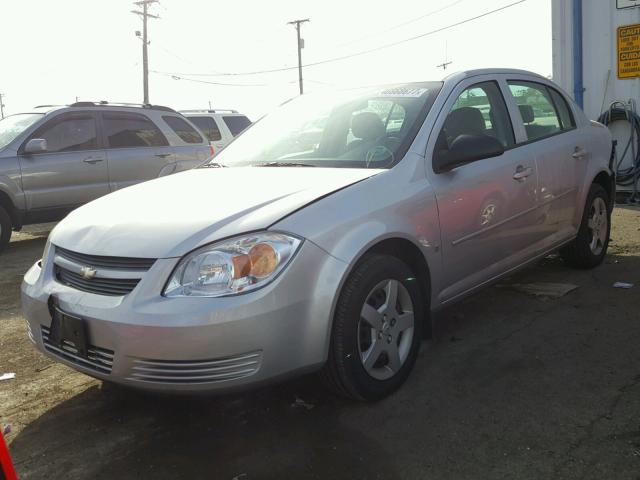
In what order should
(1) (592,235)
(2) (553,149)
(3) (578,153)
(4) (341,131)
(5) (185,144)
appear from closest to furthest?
(4) (341,131), (2) (553,149), (3) (578,153), (1) (592,235), (5) (185,144)

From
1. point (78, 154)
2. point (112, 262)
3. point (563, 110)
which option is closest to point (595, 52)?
point (563, 110)

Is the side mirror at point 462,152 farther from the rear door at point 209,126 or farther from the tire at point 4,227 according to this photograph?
the rear door at point 209,126

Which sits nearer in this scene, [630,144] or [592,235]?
[592,235]

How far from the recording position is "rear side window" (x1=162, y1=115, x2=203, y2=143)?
9.38 meters

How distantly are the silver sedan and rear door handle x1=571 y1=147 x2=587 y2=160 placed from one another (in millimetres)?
463

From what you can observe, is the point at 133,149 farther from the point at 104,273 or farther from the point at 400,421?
the point at 400,421

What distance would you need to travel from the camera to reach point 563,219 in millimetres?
4844

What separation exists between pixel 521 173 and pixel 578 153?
42.8 inches

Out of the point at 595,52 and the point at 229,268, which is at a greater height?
the point at 595,52

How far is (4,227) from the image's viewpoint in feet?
25.3

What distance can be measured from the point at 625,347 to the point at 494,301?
1.18 meters

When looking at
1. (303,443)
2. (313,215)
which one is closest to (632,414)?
(303,443)

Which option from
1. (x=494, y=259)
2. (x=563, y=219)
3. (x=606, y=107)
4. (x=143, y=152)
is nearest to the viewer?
(x=494, y=259)

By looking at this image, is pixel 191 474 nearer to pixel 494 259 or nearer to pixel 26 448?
pixel 26 448
